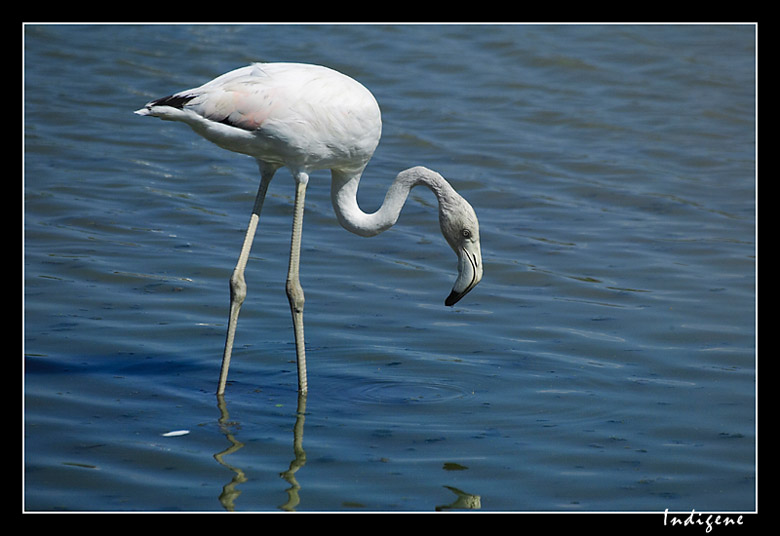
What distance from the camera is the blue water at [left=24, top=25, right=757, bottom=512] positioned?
477 centimetres

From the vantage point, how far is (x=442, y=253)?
8.34 m

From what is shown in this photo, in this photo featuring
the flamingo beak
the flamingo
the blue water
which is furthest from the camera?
the flamingo beak

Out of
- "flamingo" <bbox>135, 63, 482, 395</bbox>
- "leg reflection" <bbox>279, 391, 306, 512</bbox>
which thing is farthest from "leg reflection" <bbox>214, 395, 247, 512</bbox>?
"flamingo" <bbox>135, 63, 482, 395</bbox>

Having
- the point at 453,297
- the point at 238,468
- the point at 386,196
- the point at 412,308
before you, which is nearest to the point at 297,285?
the point at 386,196

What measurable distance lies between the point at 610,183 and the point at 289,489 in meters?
6.54

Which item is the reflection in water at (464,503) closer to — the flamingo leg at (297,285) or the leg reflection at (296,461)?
the leg reflection at (296,461)

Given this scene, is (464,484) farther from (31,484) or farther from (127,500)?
(31,484)

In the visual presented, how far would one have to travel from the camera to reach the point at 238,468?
186 inches

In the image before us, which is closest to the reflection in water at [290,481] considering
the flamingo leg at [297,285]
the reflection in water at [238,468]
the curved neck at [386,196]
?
the reflection in water at [238,468]

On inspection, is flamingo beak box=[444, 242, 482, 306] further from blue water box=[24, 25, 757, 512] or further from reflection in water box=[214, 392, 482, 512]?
reflection in water box=[214, 392, 482, 512]

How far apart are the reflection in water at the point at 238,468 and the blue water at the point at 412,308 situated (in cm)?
1

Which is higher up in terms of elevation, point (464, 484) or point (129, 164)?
point (129, 164)

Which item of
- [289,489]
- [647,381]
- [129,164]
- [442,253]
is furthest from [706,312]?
[129,164]

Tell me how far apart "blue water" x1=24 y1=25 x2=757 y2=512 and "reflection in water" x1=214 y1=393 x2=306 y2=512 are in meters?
0.01
